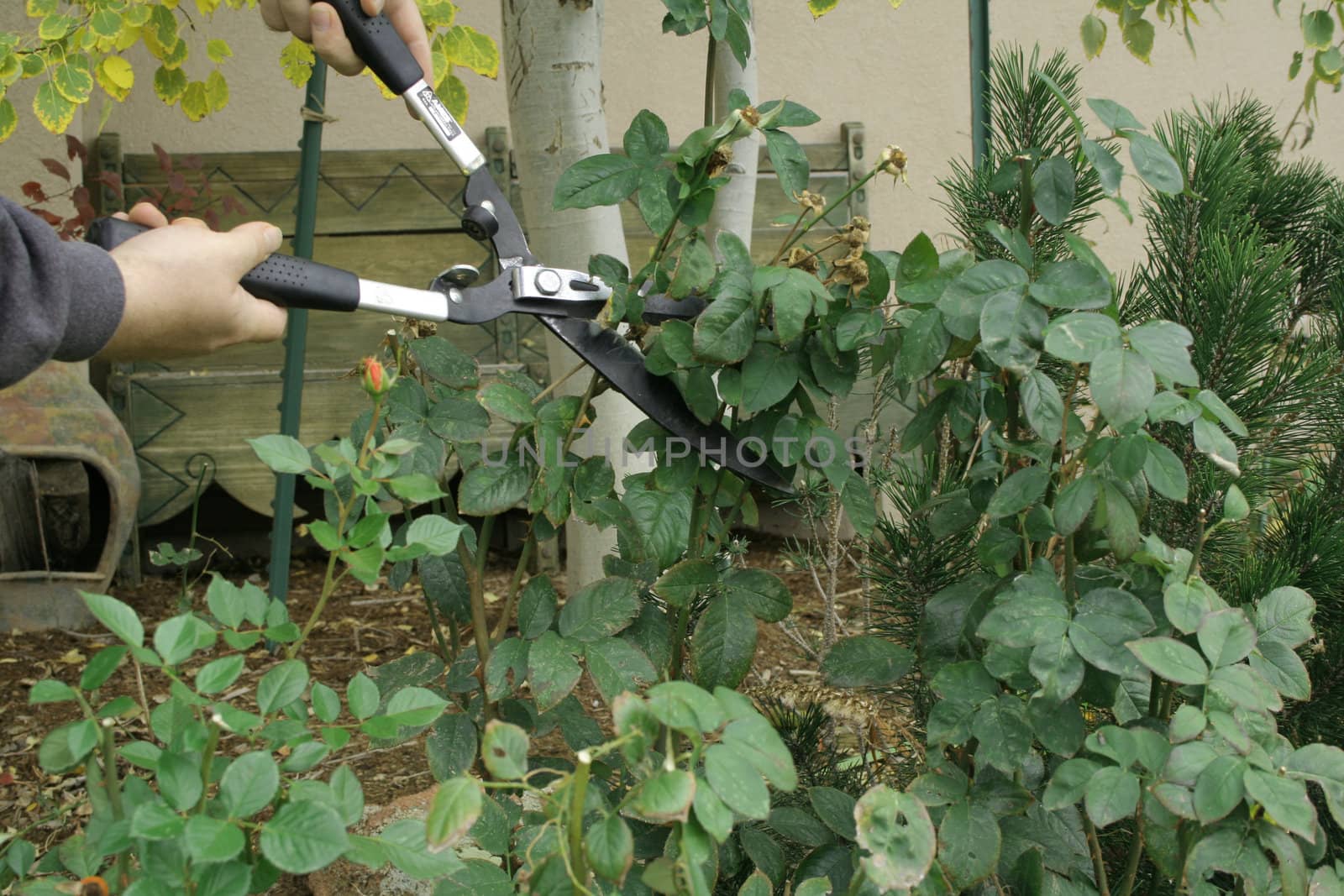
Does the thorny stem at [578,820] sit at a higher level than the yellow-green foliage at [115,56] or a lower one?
lower

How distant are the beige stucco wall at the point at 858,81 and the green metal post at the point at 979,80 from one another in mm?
2231

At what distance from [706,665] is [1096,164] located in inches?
24.1

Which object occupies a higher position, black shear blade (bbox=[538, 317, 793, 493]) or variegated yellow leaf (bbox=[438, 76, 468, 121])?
variegated yellow leaf (bbox=[438, 76, 468, 121])

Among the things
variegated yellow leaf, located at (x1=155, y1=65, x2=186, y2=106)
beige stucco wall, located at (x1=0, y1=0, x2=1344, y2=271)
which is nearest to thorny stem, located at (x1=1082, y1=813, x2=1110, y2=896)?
variegated yellow leaf, located at (x1=155, y1=65, x2=186, y2=106)

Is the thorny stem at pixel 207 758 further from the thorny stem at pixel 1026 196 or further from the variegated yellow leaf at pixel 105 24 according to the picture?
the variegated yellow leaf at pixel 105 24

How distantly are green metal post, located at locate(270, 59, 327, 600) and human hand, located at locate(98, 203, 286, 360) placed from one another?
1409mm

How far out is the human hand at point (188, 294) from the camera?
1034mm

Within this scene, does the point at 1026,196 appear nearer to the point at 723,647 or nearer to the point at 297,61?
the point at 723,647

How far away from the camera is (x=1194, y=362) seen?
1237mm

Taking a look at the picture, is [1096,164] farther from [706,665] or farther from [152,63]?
[152,63]

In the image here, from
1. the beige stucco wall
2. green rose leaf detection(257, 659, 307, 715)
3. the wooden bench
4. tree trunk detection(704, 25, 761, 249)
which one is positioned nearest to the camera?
green rose leaf detection(257, 659, 307, 715)

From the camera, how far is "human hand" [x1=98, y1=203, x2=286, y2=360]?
1.03m

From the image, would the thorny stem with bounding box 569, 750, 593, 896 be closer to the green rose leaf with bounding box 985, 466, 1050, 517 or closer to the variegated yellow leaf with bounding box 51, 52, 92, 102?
the green rose leaf with bounding box 985, 466, 1050, 517

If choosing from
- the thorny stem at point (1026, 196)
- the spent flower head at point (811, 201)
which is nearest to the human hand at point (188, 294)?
the spent flower head at point (811, 201)
